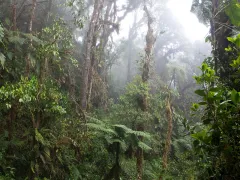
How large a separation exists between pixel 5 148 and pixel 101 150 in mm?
3065

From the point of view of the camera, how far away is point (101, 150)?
316 inches

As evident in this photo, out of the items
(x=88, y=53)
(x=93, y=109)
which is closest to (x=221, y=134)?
(x=88, y=53)

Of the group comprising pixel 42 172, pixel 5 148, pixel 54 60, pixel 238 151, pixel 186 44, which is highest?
pixel 186 44

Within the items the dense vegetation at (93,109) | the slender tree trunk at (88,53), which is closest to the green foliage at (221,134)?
the dense vegetation at (93,109)

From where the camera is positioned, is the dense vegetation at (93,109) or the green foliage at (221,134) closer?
the green foliage at (221,134)

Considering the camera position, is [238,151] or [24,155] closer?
[238,151]

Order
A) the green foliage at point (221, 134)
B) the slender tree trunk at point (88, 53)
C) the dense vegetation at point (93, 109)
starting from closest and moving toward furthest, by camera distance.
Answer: the green foliage at point (221, 134) < the dense vegetation at point (93, 109) < the slender tree trunk at point (88, 53)

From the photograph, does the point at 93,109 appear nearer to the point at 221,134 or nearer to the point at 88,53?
the point at 88,53

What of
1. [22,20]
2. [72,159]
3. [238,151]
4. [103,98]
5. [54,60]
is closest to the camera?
[238,151]

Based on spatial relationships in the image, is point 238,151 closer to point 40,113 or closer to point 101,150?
point 40,113

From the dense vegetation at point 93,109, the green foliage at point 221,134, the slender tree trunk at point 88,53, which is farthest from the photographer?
the slender tree trunk at point 88,53

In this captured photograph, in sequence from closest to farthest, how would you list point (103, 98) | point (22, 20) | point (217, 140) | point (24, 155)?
1. point (217, 140)
2. point (24, 155)
3. point (103, 98)
4. point (22, 20)

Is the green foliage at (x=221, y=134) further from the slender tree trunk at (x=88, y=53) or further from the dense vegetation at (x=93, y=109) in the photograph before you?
the slender tree trunk at (x=88, y=53)

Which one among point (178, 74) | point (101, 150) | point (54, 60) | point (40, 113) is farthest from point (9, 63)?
point (178, 74)
